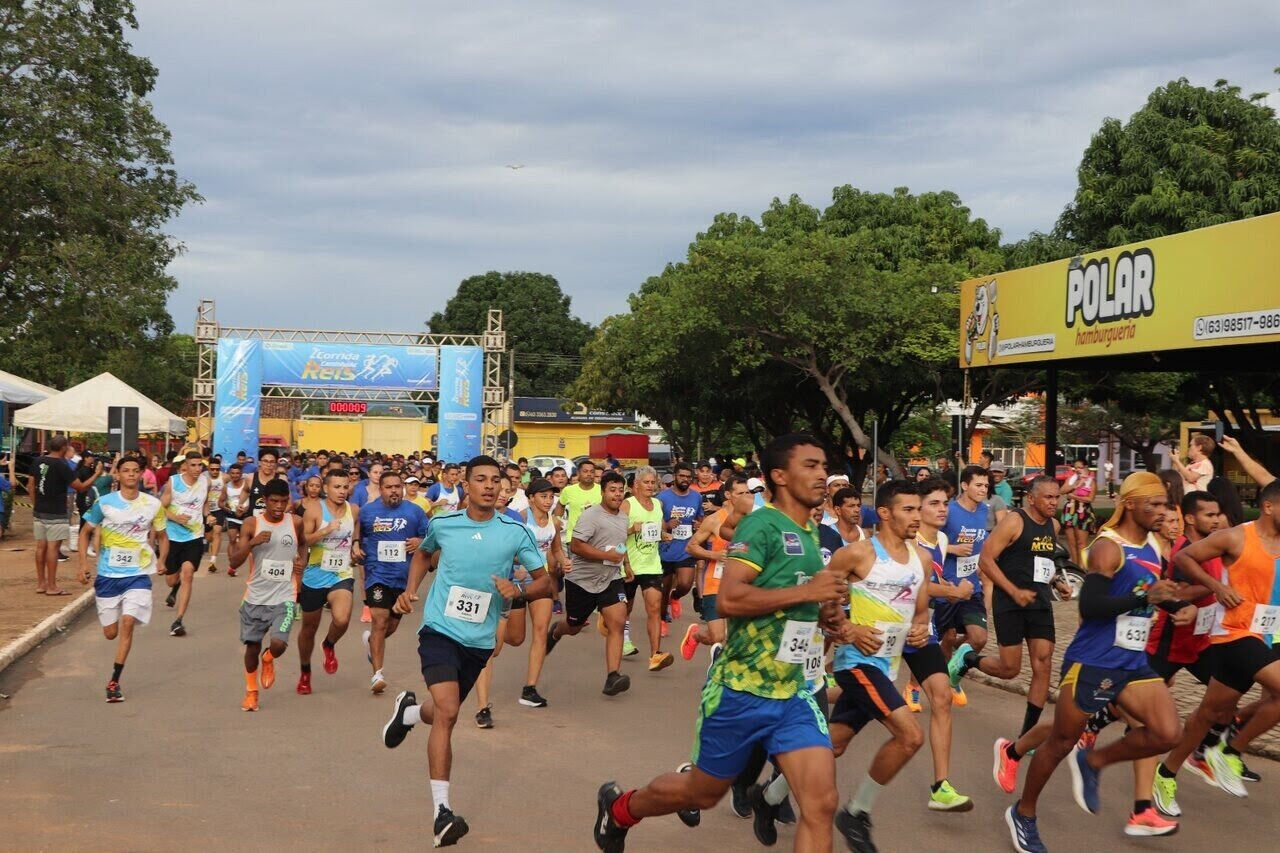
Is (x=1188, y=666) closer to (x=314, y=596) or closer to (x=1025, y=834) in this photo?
(x=1025, y=834)

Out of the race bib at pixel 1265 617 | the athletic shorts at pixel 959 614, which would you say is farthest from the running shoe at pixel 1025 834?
the athletic shorts at pixel 959 614

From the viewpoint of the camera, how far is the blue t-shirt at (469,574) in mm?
6746

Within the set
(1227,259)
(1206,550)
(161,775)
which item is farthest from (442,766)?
(1227,259)

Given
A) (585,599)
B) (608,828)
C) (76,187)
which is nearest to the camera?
(608,828)

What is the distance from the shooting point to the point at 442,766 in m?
6.18

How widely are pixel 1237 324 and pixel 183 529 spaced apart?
12.7m

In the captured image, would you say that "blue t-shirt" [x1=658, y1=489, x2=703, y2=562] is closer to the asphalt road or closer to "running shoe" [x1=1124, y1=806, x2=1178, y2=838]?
the asphalt road

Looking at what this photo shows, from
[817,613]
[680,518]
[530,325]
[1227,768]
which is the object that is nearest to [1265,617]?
[1227,768]

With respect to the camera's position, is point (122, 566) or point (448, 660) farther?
point (122, 566)

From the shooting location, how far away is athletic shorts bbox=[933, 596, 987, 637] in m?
9.57

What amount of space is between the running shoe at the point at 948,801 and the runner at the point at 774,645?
6.51 ft

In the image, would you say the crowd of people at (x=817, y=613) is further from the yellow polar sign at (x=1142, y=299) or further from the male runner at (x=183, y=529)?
the yellow polar sign at (x=1142, y=299)

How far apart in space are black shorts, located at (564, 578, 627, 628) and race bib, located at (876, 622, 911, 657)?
464 centimetres

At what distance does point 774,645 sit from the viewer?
5.00m
